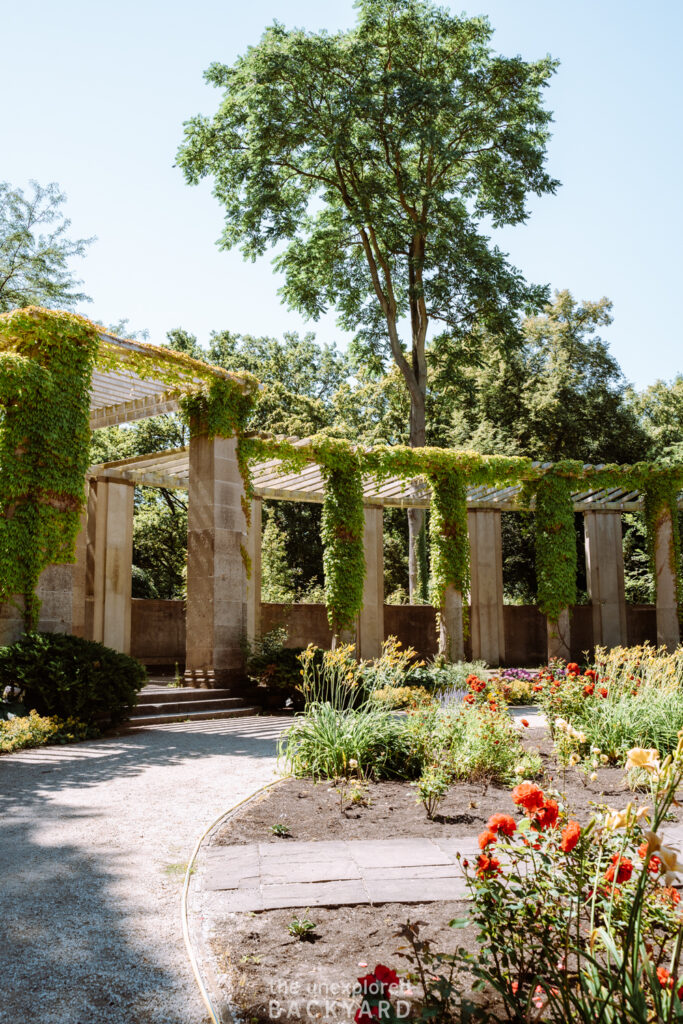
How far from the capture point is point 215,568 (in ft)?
40.9

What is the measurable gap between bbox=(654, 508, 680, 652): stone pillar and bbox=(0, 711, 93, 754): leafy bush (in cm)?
1424

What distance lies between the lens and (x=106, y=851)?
174 inches

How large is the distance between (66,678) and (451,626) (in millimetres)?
9402

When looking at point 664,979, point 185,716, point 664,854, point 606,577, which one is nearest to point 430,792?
point 664,979

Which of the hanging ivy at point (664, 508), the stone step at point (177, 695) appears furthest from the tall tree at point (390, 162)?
the stone step at point (177, 695)

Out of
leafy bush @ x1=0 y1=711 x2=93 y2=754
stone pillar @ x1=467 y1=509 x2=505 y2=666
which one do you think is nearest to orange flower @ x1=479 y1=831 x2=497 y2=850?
leafy bush @ x1=0 y1=711 x2=93 y2=754

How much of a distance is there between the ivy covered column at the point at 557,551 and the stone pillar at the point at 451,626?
2.57 m

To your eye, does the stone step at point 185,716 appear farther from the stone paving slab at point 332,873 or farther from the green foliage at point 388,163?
the green foliage at point 388,163

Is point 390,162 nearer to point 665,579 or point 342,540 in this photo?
point 342,540

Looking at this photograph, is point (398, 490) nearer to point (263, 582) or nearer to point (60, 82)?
point (263, 582)

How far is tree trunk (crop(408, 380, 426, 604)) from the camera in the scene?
795 inches

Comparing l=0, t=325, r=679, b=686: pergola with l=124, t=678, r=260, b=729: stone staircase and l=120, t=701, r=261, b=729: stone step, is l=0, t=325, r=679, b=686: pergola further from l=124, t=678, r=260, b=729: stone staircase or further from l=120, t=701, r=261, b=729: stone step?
l=120, t=701, r=261, b=729: stone step

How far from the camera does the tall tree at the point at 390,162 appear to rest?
1942 centimetres

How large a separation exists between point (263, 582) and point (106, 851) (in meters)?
18.8
